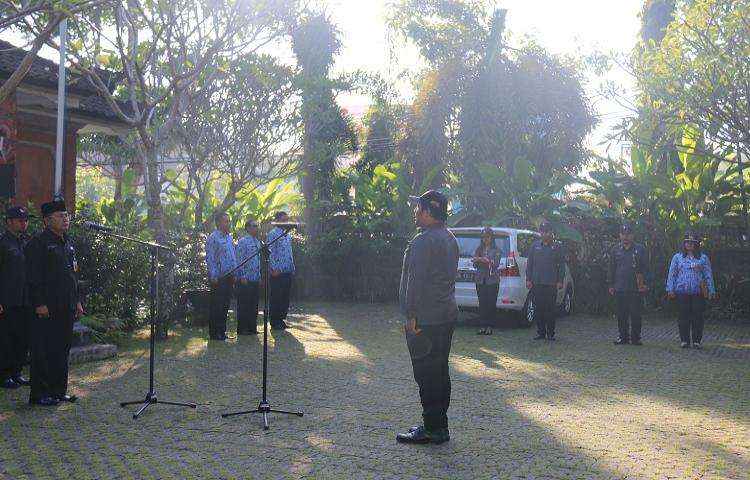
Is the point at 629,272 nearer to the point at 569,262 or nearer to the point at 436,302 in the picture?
the point at 569,262

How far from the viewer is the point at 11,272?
29.1ft

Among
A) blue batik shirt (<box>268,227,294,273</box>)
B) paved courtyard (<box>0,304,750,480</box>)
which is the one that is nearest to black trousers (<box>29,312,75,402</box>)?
paved courtyard (<box>0,304,750,480</box>)

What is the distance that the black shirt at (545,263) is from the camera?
44.5 ft

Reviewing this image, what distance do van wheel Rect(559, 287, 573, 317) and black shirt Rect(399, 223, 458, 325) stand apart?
10.9 metres

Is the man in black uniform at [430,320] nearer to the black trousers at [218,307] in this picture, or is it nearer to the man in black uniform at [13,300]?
the man in black uniform at [13,300]

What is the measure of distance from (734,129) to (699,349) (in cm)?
332

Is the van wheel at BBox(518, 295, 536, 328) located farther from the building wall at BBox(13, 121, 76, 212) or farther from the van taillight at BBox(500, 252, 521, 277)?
the building wall at BBox(13, 121, 76, 212)

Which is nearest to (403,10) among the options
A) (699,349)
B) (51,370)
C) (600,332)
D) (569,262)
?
(569,262)

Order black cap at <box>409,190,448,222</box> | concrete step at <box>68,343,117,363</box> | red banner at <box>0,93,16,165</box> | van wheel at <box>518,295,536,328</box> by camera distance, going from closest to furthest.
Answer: black cap at <box>409,190,448,222</box> → concrete step at <box>68,343,117,363</box> → red banner at <box>0,93,16,165</box> → van wheel at <box>518,295,536,328</box>

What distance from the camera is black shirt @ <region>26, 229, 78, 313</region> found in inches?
319

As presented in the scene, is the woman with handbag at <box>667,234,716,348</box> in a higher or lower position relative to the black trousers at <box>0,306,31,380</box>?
higher

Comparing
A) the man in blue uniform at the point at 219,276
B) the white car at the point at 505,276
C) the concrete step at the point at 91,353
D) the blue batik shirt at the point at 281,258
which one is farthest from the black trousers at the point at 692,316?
the concrete step at the point at 91,353

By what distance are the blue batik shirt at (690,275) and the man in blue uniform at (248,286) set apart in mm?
6514

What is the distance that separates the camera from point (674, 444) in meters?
6.83
